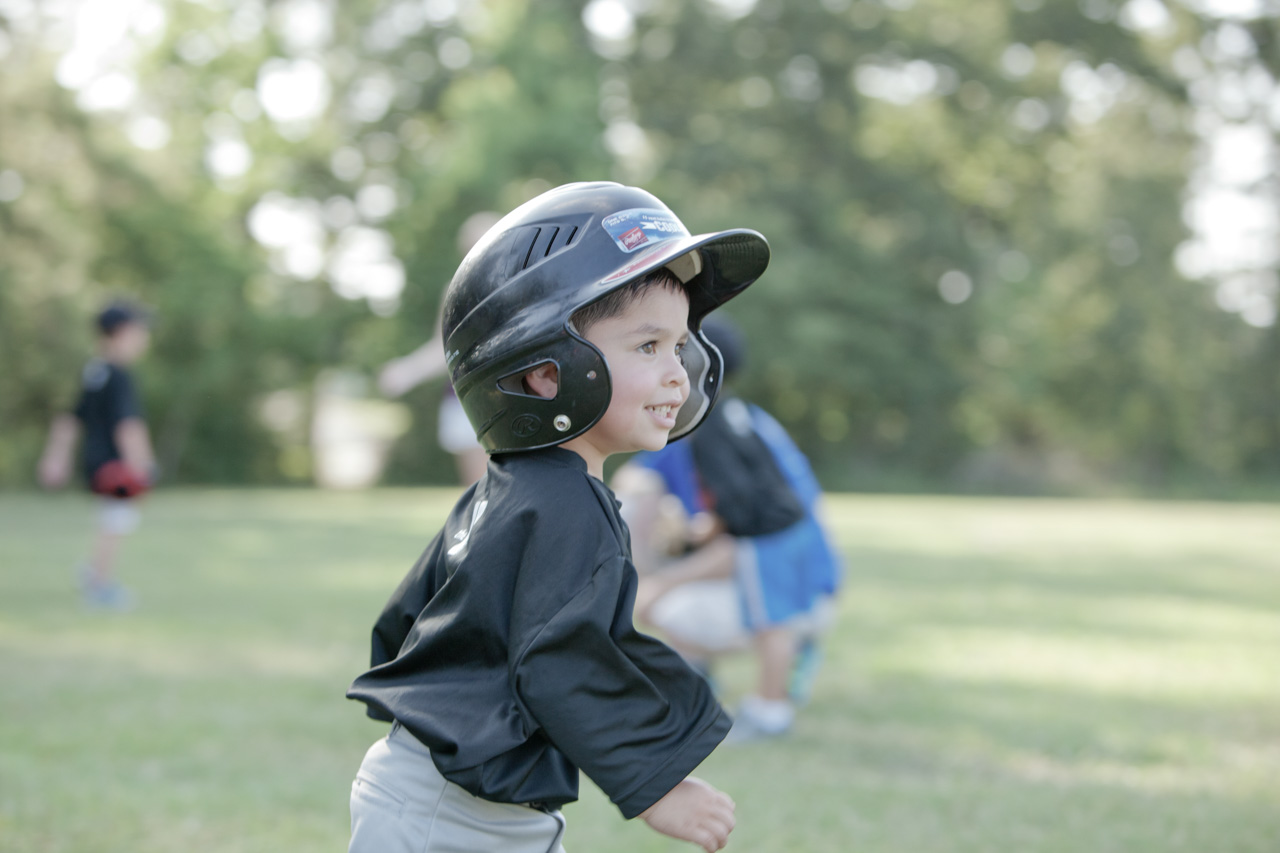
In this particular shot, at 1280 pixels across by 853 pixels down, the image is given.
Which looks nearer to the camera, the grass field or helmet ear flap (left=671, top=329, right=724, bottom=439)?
helmet ear flap (left=671, top=329, right=724, bottom=439)

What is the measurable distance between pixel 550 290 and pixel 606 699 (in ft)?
2.25

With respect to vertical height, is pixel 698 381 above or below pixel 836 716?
above

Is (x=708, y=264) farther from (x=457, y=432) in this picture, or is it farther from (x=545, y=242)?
(x=457, y=432)

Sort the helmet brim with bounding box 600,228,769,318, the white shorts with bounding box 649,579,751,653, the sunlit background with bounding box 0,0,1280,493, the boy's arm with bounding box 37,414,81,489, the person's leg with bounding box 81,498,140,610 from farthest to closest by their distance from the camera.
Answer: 1. the sunlit background with bounding box 0,0,1280,493
2. the boy's arm with bounding box 37,414,81,489
3. the person's leg with bounding box 81,498,140,610
4. the white shorts with bounding box 649,579,751,653
5. the helmet brim with bounding box 600,228,769,318

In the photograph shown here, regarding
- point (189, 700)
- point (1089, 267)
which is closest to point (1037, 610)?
point (189, 700)

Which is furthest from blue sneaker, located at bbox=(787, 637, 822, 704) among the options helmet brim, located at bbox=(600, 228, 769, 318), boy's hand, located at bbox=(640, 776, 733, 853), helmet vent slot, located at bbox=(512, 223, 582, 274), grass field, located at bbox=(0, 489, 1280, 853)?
helmet vent slot, located at bbox=(512, 223, 582, 274)

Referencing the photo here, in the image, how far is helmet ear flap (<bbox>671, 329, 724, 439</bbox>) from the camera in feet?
7.82

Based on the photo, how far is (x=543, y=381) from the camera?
2156 mm

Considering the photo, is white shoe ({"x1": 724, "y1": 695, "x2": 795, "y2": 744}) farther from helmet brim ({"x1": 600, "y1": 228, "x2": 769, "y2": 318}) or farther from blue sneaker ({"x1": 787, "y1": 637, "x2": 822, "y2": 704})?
helmet brim ({"x1": 600, "y1": 228, "x2": 769, "y2": 318})

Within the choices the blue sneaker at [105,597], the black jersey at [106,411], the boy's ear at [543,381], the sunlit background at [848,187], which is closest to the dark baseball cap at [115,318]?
the black jersey at [106,411]

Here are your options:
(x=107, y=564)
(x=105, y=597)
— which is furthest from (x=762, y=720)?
(x=107, y=564)

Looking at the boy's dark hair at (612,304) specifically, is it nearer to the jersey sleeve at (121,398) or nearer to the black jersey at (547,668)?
the black jersey at (547,668)

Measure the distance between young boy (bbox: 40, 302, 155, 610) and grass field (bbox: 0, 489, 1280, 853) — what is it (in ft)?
1.52

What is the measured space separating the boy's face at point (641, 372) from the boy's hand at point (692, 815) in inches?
22.6
